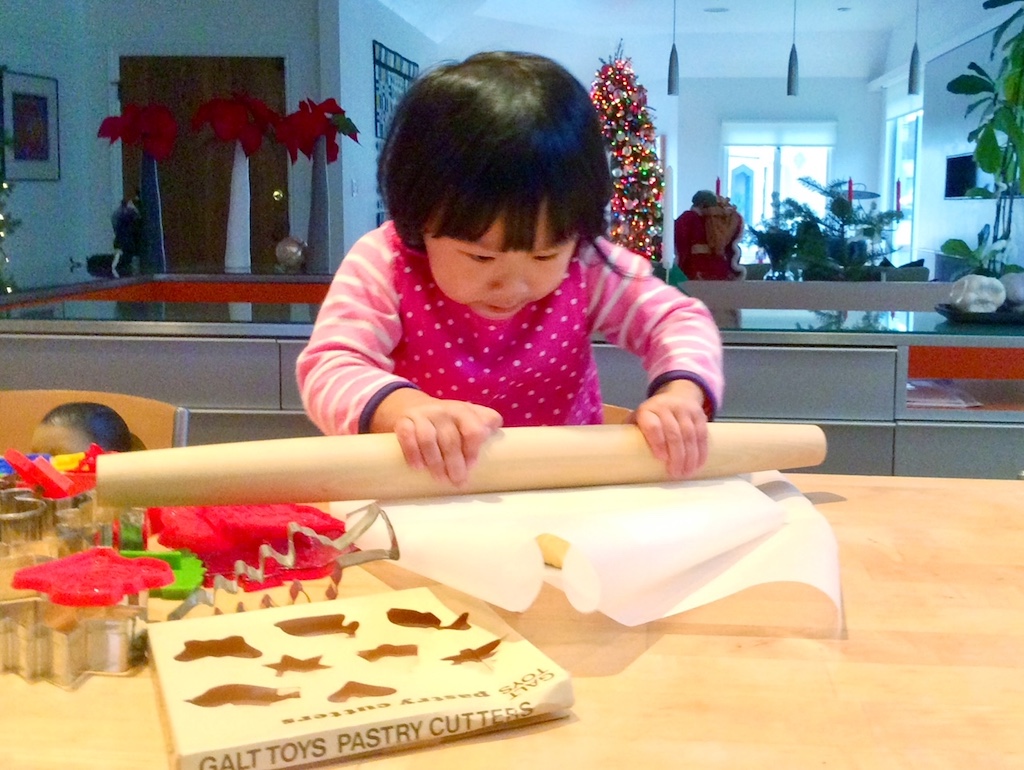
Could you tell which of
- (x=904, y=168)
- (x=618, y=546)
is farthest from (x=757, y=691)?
(x=904, y=168)

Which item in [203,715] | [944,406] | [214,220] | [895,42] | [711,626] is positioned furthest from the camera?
[895,42]

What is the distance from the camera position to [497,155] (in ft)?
2.62

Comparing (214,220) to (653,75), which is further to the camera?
(653,75)

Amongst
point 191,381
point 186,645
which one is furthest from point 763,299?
point 186,645

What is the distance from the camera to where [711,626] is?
23.9 inches

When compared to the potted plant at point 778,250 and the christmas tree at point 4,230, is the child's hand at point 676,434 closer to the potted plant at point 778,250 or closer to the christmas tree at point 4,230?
the christmas tree at point 4,230

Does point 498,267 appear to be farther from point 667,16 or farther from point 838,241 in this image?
point 667,16

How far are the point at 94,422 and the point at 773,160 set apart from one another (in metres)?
11.0

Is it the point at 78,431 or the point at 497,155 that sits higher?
the point at 497,155

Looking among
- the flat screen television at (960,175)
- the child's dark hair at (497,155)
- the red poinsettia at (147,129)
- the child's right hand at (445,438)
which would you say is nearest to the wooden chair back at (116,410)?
the child's dark hair at (497,155)

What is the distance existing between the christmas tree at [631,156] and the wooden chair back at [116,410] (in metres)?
4.72

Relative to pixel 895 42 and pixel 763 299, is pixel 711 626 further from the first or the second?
pixel 895 42

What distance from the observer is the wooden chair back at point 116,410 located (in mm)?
1245

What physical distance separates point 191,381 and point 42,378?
12.4 inches
